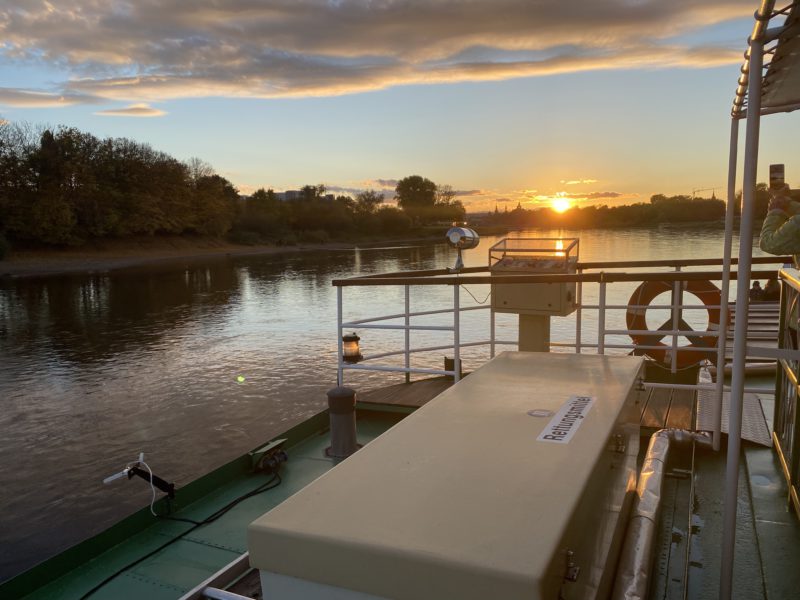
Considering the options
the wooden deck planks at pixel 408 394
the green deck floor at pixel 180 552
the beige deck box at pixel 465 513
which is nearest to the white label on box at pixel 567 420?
the beige deck box at pixel 465 513

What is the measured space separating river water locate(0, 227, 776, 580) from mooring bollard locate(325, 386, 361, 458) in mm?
3127

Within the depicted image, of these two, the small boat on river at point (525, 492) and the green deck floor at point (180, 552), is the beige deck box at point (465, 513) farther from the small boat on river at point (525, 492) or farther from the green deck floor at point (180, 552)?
the green deck floor at point (180, 552)

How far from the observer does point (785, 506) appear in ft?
10.3

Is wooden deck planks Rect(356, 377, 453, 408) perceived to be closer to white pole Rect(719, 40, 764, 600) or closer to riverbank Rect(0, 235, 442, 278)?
white pole Rect(719, 40, 764, 600)

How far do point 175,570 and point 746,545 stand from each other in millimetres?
2666

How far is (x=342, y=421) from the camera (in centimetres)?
425

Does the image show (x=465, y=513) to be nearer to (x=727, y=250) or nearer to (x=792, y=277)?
(x=727, y=250)

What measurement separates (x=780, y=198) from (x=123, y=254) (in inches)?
2459

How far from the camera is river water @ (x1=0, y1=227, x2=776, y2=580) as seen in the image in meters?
7.43

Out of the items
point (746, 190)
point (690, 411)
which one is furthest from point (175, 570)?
point (690, 411)

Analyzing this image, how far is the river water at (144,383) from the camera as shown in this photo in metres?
7.43

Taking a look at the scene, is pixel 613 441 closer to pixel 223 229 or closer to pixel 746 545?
pixel 746 545

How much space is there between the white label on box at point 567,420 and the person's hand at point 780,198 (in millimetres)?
845

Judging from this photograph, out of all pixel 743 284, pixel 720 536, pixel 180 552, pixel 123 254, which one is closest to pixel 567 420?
pixel 743 284
